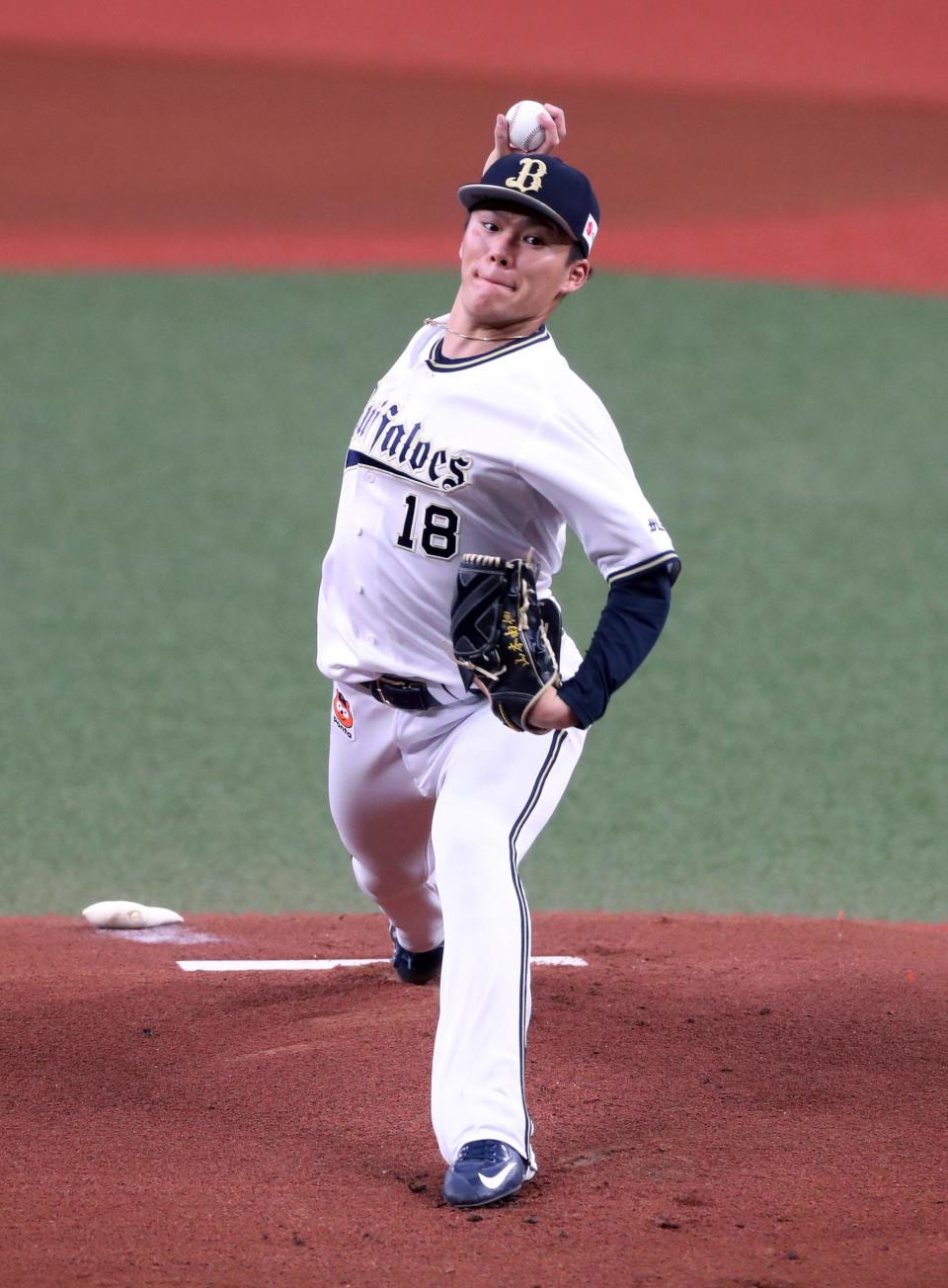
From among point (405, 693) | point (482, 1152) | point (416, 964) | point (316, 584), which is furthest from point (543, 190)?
point (316, 584)

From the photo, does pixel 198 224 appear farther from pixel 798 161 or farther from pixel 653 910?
pixel 653 910

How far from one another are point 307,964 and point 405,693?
1.34 metres

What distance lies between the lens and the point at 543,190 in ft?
11.2

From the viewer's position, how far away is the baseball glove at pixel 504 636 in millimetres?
3236

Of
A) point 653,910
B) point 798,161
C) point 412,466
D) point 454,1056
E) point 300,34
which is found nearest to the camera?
point 454,1056

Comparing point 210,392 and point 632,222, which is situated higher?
point 632,222

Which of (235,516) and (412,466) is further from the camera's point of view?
(235,516)

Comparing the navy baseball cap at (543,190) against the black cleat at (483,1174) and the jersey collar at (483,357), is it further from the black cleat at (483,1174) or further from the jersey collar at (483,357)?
the black cleat at (483,1174)

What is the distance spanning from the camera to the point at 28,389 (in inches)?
447

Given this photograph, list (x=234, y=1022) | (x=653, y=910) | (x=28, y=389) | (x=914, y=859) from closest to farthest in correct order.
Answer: (x=234, y=1022) < (x=653, y=910) < (x=914, y=859) < (x=28, y=389)

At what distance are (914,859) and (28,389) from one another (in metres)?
7.29

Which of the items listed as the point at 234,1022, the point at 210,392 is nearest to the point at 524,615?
the point at 234,1022

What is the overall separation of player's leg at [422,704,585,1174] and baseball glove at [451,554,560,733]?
0.43 ft

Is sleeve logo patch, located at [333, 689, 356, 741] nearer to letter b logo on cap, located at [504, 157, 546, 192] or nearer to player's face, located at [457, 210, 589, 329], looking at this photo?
player's face, located at [457, 210, 589, 329]
